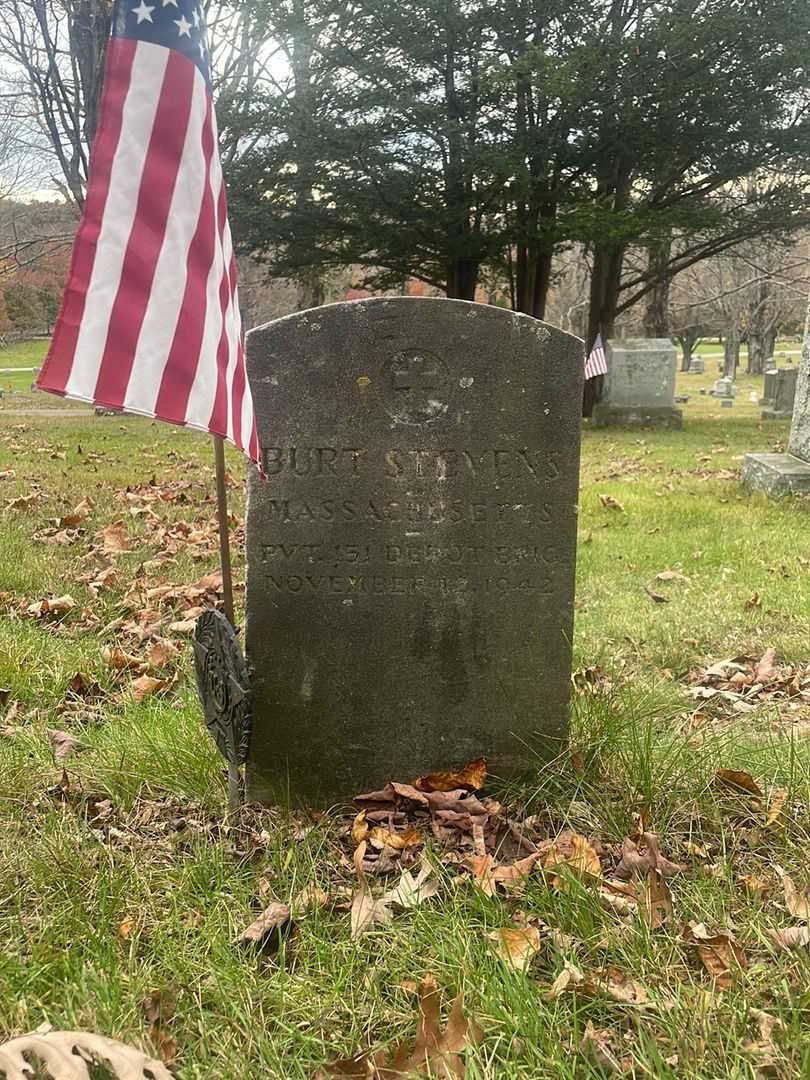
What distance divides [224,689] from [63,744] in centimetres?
95

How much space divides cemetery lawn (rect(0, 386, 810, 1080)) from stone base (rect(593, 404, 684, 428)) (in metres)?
13.4

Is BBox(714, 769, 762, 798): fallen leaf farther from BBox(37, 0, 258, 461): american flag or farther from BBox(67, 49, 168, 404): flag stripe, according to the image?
BBox(67, 49, 168, 404): flag stripe

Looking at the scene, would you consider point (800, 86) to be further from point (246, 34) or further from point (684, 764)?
point (684, 764)

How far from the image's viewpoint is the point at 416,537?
303cm

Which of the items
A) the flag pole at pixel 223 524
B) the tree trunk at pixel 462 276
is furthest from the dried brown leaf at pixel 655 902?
the tree trunk at pixel 462 276

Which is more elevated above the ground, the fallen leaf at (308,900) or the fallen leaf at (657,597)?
the fallen leaf at (657,597)

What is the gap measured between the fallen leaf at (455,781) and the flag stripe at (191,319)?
5.53 feet

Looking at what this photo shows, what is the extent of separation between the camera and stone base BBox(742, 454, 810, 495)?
8141mm

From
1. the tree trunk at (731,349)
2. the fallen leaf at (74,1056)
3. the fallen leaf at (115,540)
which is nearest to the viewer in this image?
the fallen leaf at (74,1056)

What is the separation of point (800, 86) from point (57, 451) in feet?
55.3

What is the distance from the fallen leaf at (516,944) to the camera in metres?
2.10

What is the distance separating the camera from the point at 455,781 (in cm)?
310

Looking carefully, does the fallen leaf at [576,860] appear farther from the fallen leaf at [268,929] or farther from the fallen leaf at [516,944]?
the fallen leaf at [268,929]

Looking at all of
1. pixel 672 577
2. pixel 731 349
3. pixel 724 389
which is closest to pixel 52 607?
pixel 672 577
